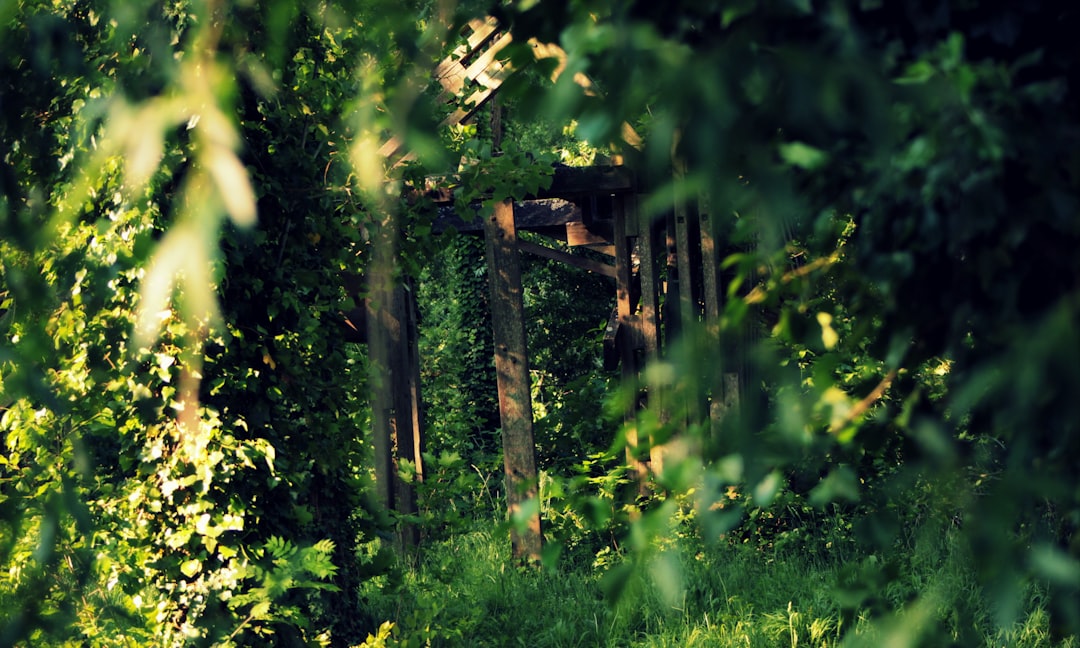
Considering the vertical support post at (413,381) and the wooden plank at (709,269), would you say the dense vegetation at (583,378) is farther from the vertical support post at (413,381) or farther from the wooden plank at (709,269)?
the vertical support post at (413,381)

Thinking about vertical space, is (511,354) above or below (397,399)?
above

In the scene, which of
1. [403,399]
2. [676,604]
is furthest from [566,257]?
[676,604]

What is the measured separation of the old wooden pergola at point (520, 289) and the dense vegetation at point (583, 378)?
0.43 meters

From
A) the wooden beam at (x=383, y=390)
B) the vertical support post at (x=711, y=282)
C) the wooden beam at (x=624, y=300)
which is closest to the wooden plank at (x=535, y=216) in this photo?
the wooden beam at (x=624, y=300)

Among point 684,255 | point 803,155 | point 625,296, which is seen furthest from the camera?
point 625,296

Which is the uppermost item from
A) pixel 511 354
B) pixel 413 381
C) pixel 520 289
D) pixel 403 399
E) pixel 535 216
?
pixel 535 216

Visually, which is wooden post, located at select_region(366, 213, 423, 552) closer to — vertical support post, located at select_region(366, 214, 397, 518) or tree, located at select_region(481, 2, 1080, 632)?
vertical support post, located at select_region(366, 214, 397, 518)

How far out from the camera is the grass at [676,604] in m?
5.10

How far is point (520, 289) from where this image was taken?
6754 mm

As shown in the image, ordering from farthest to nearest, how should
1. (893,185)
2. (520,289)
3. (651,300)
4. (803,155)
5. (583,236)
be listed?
(583,236) → (651,300) → (520,289) → (893,185) → (803,155)

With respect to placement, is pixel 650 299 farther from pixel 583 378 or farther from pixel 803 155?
pixel 803 155

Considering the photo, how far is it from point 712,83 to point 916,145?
1.43ft

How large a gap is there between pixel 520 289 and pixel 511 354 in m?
0.42

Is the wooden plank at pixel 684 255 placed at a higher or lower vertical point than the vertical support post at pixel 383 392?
higher
